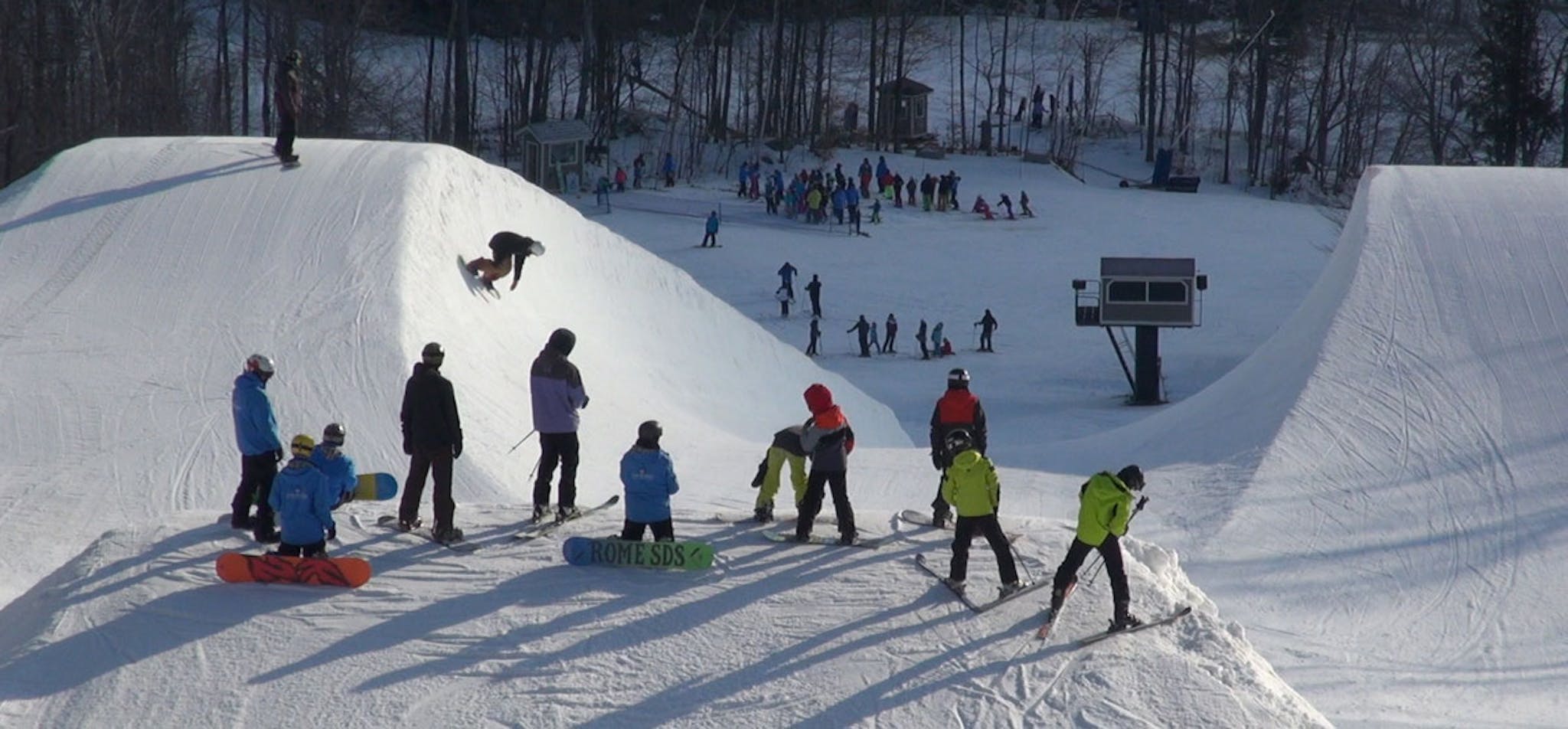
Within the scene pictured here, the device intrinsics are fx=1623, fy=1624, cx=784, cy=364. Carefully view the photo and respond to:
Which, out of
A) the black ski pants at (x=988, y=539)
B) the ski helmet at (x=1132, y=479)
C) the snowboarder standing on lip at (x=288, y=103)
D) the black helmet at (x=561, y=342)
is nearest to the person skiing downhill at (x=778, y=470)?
the black ski pants at (x=988, y=539)

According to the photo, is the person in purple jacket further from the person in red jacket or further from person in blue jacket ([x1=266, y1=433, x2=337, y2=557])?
the person in red jacket

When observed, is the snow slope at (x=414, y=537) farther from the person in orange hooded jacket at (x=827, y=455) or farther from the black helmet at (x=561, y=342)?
the black helmet at (x=561, y=342)

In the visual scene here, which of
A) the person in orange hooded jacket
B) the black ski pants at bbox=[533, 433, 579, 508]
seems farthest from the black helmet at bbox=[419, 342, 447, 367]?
the person in orange hooded jacket

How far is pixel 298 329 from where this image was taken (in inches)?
568

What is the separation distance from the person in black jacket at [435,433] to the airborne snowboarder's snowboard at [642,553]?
84cm

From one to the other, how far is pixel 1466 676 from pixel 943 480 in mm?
4088

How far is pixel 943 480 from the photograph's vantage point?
29.3 feet

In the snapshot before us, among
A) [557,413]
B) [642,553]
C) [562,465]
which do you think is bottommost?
[642,553]

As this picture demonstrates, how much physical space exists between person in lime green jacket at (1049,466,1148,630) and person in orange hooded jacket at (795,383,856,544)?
4.58ft

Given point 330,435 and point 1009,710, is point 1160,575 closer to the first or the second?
point 1009,710

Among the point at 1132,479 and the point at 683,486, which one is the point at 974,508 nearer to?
the point at 1132,479

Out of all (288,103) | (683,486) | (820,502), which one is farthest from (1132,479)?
(288,103)

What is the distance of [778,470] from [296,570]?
9.22 ft

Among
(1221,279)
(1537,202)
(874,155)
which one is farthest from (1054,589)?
(874,155)
